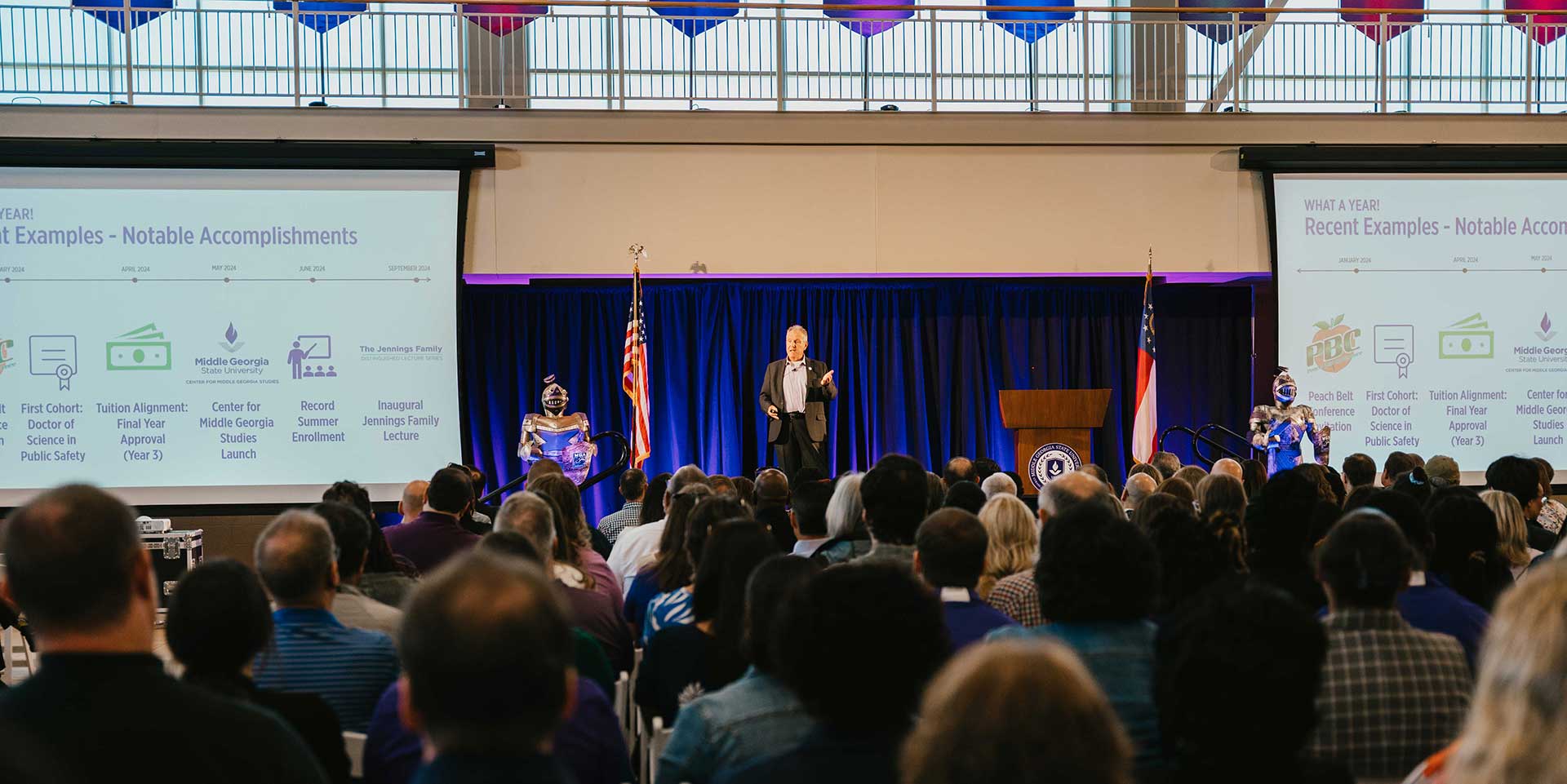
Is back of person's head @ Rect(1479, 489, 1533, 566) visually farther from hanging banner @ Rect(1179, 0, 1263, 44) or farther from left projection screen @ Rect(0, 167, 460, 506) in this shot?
left projection screen @ Rect(0, 167, 460, 506)

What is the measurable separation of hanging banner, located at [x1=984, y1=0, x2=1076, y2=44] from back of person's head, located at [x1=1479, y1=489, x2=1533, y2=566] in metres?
6.88

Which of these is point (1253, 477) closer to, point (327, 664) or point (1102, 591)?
point (1102, 591)

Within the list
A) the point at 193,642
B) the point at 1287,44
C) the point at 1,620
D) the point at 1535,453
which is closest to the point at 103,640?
the point at 193,642

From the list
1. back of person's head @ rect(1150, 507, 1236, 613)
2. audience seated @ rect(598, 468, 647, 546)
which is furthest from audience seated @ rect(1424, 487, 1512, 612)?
audience seated @ rect(598, 468, 647, 546)

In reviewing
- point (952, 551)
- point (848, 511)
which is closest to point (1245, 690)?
point (952, 551)

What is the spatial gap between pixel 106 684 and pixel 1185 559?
235 centimetres

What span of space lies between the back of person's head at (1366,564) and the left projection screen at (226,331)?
7849 mm

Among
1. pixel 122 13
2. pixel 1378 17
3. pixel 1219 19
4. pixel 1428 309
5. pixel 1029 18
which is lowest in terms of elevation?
pixel 1428 309

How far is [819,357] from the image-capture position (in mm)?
10875

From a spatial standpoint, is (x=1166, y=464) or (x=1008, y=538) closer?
(x=1008, y=538)

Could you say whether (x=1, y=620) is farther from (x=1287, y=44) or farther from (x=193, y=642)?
(x=1287, y=44)

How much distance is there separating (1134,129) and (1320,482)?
4965 millimetres

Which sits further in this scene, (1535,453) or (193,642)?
(1535,453)

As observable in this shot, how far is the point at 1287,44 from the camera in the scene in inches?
461
